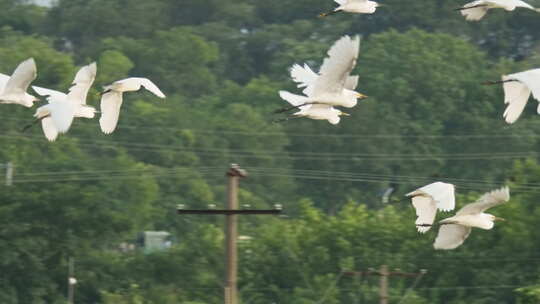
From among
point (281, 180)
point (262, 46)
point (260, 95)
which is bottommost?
point (281, 180)

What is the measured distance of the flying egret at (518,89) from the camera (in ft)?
50.8

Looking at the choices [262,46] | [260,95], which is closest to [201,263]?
[260,95]

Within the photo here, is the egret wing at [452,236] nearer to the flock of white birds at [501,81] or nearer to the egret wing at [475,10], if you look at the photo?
the flock of white birds at [501,81]

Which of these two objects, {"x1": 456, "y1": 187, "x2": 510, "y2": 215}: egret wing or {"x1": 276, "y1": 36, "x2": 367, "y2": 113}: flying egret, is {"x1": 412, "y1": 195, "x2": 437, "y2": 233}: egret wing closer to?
{"x1": 456, "y1": 187, "x2": 510, "y2": 215}: egret wing

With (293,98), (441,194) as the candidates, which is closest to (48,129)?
(293,98)

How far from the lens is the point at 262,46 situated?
79875 millimetres

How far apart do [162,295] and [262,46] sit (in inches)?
1883

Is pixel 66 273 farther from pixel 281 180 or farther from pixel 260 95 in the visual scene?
pixel 260 95

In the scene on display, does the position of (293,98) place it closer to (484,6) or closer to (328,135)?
(484,6)

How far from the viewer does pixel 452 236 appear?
1670 cm

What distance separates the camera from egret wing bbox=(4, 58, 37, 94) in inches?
624

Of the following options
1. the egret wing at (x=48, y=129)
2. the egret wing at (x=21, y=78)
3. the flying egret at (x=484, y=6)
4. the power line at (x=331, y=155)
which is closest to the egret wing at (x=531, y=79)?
the flying egret at (x=484, y=6)

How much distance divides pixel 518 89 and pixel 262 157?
40616mm

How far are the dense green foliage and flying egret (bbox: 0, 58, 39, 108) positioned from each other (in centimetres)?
428
